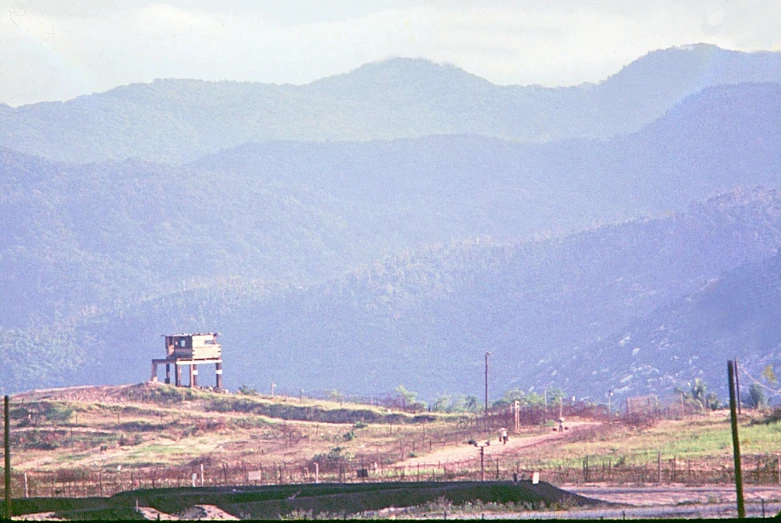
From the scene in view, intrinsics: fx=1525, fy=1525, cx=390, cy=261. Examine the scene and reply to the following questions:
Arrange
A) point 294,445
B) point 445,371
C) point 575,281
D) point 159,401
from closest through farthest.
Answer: point 294,445 < point 159,401 < point 445,371 < point 575,281

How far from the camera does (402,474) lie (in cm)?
5700

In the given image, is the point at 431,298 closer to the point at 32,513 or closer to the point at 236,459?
the point at 236,459

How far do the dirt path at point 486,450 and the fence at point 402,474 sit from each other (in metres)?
1.04

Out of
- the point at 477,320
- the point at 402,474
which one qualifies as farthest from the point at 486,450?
the point at 477,320

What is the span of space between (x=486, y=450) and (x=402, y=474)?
34.5ft

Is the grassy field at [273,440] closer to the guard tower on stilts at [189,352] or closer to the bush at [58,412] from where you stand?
the bush at [58,412]

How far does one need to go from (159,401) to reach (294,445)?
16755mm

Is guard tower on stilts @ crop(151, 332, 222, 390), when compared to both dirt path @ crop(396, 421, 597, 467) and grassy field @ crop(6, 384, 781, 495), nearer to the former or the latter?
grassy field @ crop(6, 384, 781, 495)

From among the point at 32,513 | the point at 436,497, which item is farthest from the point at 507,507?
the point at 32,513

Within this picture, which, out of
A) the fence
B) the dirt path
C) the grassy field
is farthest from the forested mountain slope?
the fence

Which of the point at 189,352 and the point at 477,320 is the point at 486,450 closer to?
the point at 189,352

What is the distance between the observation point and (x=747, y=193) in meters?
188

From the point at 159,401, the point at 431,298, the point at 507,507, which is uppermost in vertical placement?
the point at 431,298

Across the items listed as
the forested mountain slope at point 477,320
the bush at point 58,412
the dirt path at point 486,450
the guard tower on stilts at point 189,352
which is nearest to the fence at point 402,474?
the dirt path at point 486,450
